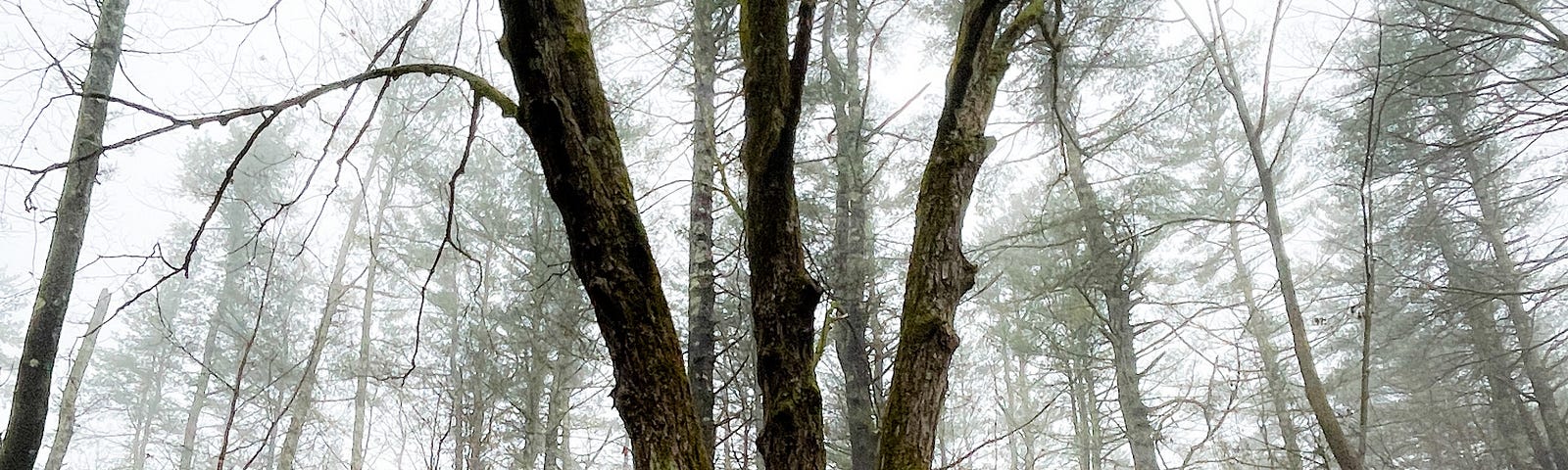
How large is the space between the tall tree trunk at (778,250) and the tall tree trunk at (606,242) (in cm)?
23

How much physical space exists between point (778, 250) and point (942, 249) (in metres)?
0.38

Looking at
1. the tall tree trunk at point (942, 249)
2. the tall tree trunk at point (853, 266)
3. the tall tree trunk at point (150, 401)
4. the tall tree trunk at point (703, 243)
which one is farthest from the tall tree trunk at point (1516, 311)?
the tall tree trunk at point (150, 401)

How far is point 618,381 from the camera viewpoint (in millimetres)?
1549

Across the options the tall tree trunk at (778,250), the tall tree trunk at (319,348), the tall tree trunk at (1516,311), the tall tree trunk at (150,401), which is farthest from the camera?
the tall tree trunk at (150,401)

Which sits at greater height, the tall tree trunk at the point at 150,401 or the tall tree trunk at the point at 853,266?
the tall tree trunk at the point at 150,401

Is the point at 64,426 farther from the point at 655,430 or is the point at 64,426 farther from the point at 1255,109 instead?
the point at 1255,109

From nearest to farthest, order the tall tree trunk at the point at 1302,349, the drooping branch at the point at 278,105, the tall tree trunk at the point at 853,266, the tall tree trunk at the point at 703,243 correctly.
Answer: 1. the drooping branch at the point at 278,105
2. the tall tree trunk at the point at 1302,349
3. the tall tree trunk at the point at 703,243
4. the tall tree trunk at the point at 853,266

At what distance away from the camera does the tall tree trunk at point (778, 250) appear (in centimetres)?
168

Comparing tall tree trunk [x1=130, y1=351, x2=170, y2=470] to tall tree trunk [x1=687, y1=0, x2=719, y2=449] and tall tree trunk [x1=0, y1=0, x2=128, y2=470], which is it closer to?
tall tree trunk [x1=0, y1=0, x2=128, y2=470]

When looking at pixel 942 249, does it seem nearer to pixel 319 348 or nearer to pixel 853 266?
pixel 853 266

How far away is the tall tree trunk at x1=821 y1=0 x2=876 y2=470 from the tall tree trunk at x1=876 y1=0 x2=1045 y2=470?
298 centimetres

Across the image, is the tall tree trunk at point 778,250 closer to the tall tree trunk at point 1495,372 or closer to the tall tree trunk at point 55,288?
the tall tree trunk at point 55,288

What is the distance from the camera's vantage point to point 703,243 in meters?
5.30

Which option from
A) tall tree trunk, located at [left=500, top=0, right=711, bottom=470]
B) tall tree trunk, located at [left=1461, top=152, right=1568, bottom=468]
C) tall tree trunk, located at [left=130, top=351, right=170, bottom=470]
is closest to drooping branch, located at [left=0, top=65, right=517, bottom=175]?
tall tree trunk, located at [left=500, top=0, right=711, bottom=470]
